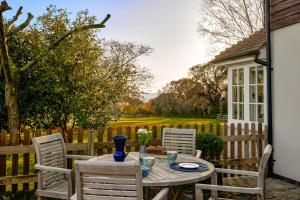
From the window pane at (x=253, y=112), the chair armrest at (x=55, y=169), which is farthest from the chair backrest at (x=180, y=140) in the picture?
the window pane at (x=253, y=112)

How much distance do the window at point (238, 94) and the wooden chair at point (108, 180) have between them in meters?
7.82

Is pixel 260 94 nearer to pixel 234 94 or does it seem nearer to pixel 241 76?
pixel 241 76

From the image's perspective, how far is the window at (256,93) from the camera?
347 inches

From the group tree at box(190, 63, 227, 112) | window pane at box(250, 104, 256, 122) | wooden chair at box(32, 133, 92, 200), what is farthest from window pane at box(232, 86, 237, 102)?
tree at box(190, 63, 227, 112)

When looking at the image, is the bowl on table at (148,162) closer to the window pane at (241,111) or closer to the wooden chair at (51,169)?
the wooden chair at (51,169)

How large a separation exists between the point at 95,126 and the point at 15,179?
Result: 467 centimetres

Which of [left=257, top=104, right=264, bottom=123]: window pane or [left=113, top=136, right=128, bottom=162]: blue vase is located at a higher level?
[left=257, top=104, right=264, bottom=123]: window pane

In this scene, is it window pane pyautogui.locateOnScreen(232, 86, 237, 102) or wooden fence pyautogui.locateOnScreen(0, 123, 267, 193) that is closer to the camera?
wooden fence pyautogui.locateOnScreen(0, 123, 267, 193)

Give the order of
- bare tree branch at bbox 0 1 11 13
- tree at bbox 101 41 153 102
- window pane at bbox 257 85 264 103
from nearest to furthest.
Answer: bare tree branch at bbox 0 1 11 13 → window pane at bbox 257 85 264 103 → tree at bbox 101 41 153 102

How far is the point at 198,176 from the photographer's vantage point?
332 cm

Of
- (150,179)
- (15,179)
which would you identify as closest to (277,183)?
(150,179)

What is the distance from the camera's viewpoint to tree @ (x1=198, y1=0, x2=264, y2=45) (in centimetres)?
2323

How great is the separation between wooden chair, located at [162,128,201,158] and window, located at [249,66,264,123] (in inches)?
168

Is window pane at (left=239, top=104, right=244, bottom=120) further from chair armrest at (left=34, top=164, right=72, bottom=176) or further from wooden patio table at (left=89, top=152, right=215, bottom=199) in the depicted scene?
chair armrest at (left=34, top=164, right=72, bottom=176)
